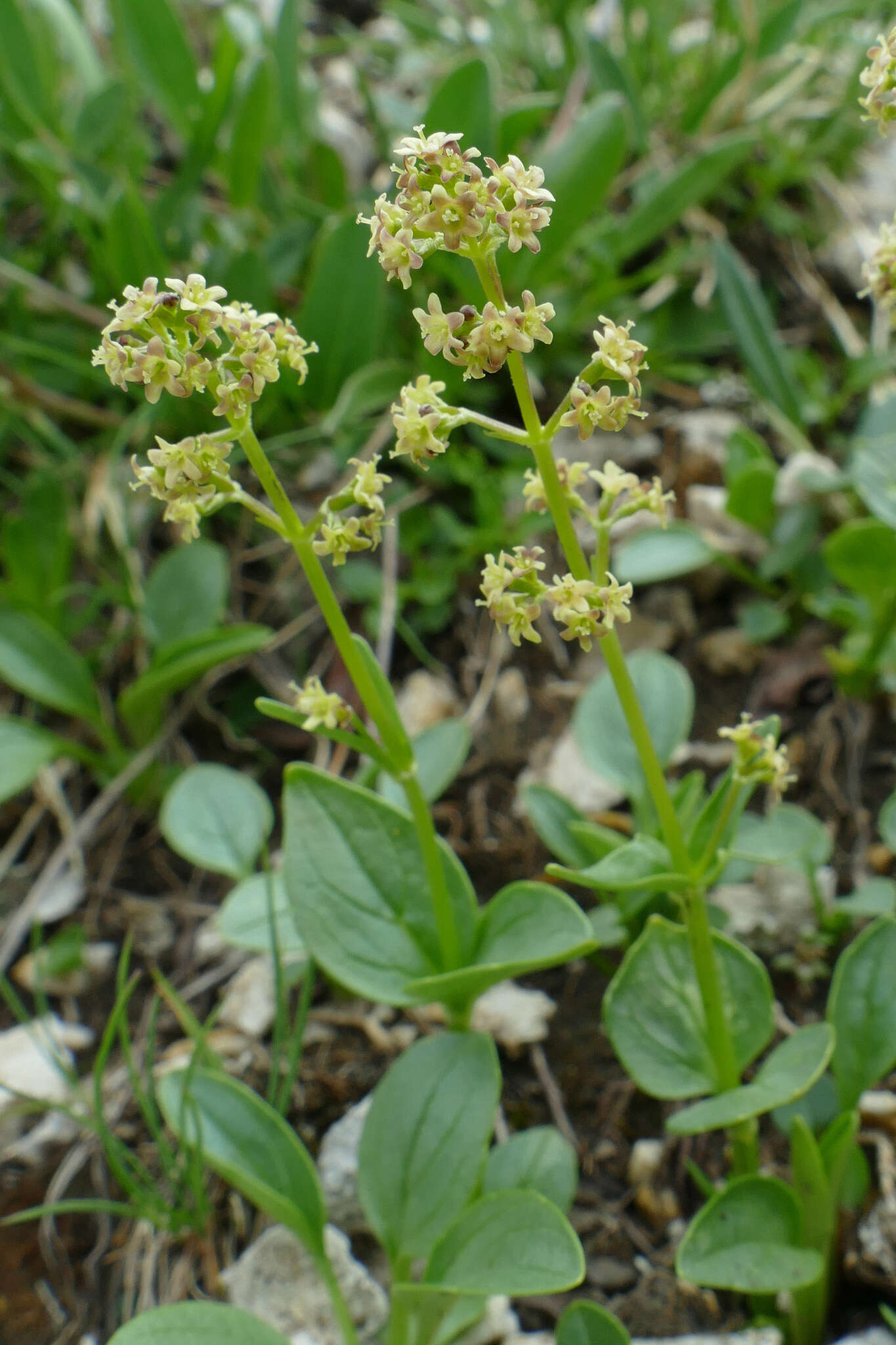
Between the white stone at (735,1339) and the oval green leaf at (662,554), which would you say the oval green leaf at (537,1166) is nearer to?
the white stone at (735,1339)

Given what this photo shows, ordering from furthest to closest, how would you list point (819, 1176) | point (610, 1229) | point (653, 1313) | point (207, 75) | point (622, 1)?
point (207, 75) → point (622, 1) → point (610, 1229) → point (653, 1313) → point (819, 1176)

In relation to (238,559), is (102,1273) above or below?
below

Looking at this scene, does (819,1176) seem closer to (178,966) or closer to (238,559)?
(178,966)

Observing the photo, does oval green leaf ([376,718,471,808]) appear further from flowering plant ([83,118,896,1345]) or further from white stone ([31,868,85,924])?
white stone ([31,868,85,924])

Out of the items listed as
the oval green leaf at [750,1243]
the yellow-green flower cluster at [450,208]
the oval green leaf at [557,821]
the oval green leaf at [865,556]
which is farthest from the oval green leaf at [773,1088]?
the yellow-green flower cluster at [450,208]

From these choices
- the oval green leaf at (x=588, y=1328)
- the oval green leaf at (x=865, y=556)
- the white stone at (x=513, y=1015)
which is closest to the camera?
the oval green leaf at (x=588, y=1328)

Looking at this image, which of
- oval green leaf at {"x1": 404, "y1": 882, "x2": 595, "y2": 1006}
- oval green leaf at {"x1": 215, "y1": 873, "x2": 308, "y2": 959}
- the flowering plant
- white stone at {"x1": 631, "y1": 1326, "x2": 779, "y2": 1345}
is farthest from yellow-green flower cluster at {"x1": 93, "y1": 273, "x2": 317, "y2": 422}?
white stone at {"x1": 631, "y1": 1326, "x2": 779, "y2": 1345}

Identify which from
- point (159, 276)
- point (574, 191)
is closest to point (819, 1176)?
point (574, 191)
